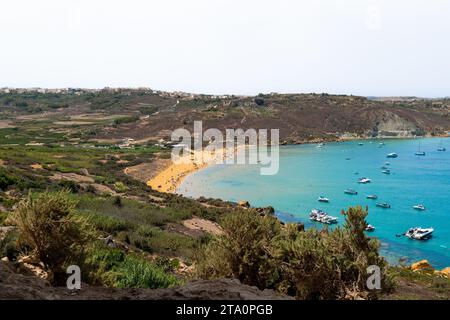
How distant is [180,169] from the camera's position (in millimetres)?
64750

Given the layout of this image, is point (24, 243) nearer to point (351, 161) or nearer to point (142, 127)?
point (351, 161)

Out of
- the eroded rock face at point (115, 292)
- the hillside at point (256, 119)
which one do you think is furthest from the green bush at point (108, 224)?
the hillside at point (256, 119)

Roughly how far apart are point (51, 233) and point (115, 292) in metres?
2.79

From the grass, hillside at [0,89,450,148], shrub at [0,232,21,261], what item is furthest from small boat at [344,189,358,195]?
hillside at [0,89,450,148]

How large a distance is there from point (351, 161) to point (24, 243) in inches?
2956

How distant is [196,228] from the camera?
1008 inches

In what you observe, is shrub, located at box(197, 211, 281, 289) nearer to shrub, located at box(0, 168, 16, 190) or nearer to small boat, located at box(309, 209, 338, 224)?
shrub, located at box(0, 168, 16, 190)

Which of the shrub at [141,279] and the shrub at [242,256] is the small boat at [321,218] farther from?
the shrub at [141,279]

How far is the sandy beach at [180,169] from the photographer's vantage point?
5288 centimetres

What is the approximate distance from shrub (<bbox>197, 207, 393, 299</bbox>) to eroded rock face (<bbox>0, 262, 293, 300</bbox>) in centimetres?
305

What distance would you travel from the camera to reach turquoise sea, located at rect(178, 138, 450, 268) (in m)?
35.0

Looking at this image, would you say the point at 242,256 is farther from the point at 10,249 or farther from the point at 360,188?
the point at 360,188

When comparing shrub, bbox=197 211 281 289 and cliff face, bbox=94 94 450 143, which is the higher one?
cliff face, bbox=94 94 450 143

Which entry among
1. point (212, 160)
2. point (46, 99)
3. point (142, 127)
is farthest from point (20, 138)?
point (46, 99)
